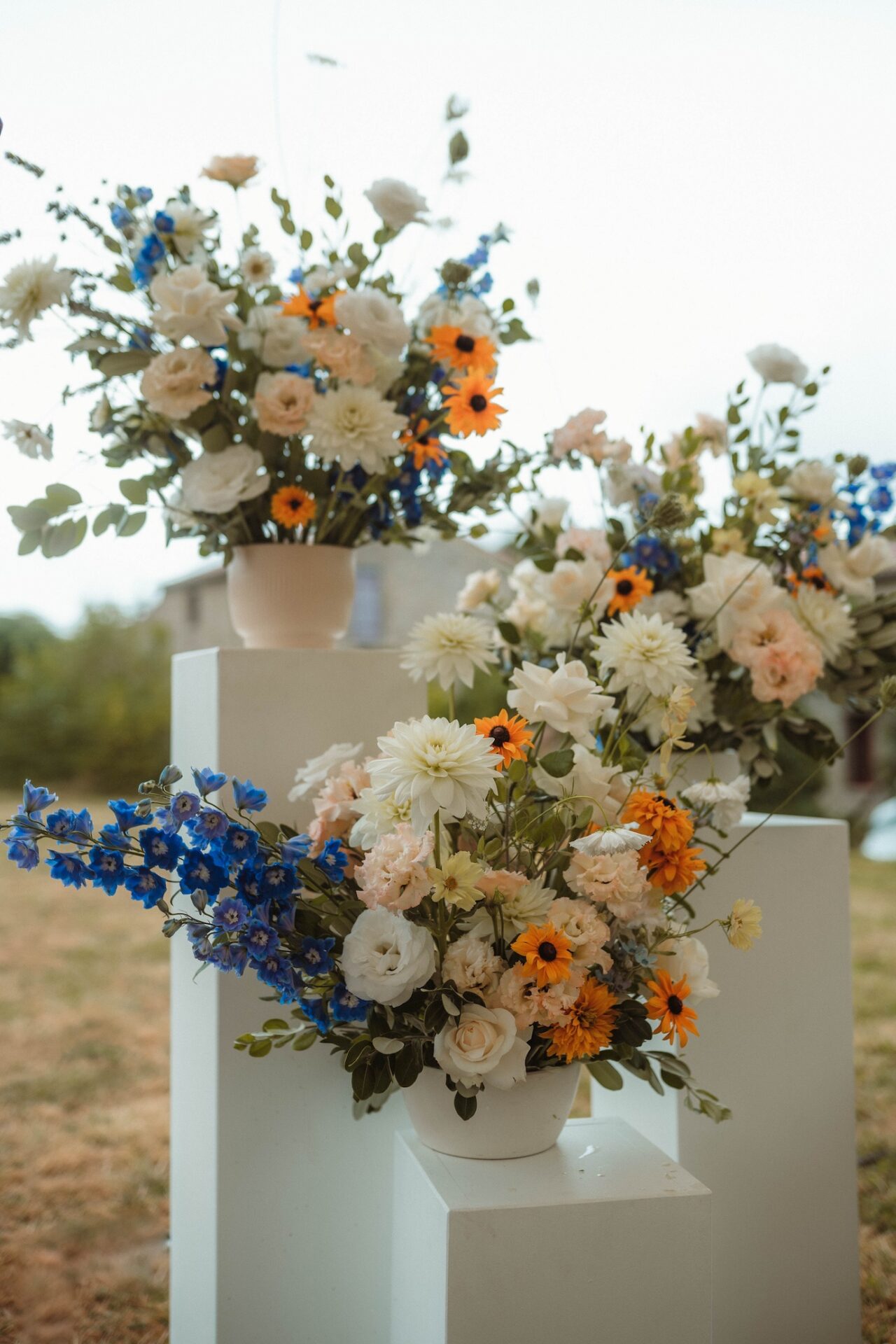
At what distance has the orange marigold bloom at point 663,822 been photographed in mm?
901

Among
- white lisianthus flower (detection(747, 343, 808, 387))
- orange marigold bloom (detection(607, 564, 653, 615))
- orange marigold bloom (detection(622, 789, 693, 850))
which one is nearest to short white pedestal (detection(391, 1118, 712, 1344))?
orange marigold bloom (detection(622, 789, 693, 850))

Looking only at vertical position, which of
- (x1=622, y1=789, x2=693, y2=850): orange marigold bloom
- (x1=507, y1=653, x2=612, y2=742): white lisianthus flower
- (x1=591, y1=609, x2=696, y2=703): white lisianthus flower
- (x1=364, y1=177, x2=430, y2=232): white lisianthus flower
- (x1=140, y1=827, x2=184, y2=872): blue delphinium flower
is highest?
(x1=364, y1=177, x2=430, y2=232): white lisianthus flower

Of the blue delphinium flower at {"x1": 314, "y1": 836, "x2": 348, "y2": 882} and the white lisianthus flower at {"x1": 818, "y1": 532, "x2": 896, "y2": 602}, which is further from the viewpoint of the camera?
the white lisianthus flower at {"x1": 818, "y1": 532, "x2": 896, "y2": 602}

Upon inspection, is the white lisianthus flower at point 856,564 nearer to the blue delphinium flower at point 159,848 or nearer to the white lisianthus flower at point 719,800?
the white lisianthus flower at point 719,800

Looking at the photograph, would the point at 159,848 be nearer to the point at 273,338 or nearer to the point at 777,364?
the point at 273,338

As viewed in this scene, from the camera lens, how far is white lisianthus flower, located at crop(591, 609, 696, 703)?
3.21 ft

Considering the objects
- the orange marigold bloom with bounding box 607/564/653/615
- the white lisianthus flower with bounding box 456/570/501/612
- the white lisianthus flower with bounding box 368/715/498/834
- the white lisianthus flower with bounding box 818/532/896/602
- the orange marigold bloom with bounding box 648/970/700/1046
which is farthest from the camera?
the white lisianthus flower with bounding box 456/570/501/612

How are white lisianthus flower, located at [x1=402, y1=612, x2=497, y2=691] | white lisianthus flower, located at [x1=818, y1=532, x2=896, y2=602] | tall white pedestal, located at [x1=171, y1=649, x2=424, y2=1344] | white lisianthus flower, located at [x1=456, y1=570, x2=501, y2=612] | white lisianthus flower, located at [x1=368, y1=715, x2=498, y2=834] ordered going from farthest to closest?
white lisianthus flower, located at [x1=456, y1=570, x2=501, y2=612], white lisianthus flower, located at [x1=818, y1=532, x2=896, y2=602], tall white pedestal, located at [x1=171, y1=649, x2=424, y2=1344], white lisianthus flower, located at [x1=402, y1=612, x2=497, y2=691], white lisianthus flower, located at [x1=368, y1=715, x2=498, y2=834]

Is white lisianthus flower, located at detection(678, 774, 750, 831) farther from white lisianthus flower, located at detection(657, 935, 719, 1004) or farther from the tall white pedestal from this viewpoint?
the tall white pedestal

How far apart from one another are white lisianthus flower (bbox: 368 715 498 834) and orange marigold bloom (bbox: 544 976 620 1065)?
0.66 ft

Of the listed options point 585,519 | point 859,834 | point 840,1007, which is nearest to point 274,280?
point 585,519

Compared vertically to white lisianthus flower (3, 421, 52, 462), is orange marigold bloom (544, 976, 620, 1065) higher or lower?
lower

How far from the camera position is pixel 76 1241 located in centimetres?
177

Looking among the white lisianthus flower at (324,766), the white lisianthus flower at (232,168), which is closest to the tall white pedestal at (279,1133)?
the white lisianthus flower at (324,766)
